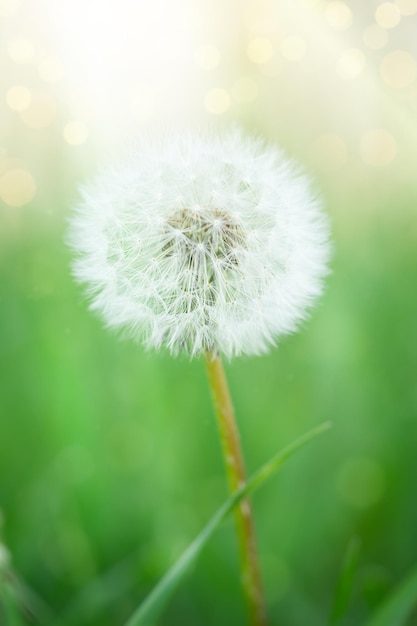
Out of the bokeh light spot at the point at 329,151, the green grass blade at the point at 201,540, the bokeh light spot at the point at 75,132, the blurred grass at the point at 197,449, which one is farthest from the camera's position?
the bokeh light spot at the point at 329,151

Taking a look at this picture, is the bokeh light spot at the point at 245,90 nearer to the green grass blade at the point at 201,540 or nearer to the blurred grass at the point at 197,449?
the blurred grass at the point at 197,449

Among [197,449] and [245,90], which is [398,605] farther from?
[245,90]

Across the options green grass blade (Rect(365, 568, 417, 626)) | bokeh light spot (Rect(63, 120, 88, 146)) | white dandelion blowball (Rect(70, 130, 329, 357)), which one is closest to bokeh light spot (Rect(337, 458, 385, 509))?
green grass blade (Rect(365, 568, 417, 626))

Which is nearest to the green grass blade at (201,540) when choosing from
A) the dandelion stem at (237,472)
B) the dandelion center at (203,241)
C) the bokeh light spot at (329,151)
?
the dandelion stem at (237,472)

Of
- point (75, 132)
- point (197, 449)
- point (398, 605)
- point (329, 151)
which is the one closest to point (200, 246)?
point (398, 605)

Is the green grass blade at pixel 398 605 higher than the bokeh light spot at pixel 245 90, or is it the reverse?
the bokeh light spot at pixel 245 90

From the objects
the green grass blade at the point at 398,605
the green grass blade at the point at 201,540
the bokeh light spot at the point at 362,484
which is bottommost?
the bokeh light spot at the point at 362,484

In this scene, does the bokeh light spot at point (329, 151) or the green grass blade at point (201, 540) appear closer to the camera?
the green grass blade at point (201, 540)

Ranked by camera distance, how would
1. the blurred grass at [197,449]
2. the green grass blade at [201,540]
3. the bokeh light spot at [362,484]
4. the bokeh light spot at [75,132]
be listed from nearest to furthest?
the green grass blade at [201,540] → the blurred grass at [197,449] → the bokeh light spot at [362,484] → the bokeh light spot at [75,132]

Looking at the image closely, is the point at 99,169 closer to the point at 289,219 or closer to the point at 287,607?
the point at 289,219

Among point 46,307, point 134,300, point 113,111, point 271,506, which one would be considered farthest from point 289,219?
point 113,111
